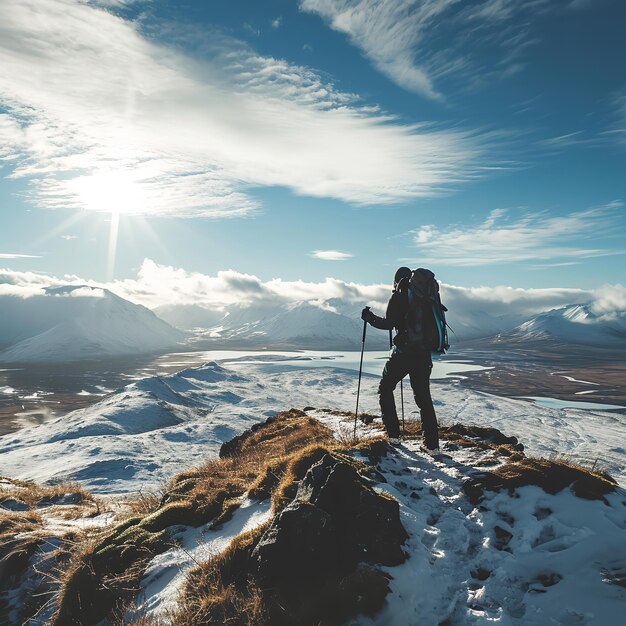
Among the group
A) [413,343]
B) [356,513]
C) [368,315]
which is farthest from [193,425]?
[356,513]

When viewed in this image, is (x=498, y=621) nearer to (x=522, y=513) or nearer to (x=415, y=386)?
(x=522, y=513)

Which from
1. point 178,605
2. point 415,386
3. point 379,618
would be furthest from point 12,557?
point 415,386

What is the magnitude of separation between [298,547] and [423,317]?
545cm

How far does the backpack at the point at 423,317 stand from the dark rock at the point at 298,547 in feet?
15.4

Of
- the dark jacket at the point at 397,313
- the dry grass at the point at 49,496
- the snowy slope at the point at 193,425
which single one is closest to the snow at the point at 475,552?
the dark jacket at the point at 397,313

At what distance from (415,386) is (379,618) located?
536 cm

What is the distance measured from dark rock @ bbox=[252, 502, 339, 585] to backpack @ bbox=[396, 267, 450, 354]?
468cm

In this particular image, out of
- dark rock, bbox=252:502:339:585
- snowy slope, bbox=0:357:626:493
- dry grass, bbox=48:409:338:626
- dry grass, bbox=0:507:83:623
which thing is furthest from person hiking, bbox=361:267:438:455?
snowy slope, bbox=0:357:626:493

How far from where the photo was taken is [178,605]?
4.64 metres

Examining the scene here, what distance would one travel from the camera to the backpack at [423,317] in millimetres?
8797

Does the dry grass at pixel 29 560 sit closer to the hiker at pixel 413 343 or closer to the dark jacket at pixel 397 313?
the hiker at pixel 413 343

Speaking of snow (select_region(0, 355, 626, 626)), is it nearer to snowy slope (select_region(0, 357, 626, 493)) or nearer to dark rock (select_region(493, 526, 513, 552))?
dark rock (select_region(493, 526, 513, 552))

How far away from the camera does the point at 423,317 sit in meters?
8.82

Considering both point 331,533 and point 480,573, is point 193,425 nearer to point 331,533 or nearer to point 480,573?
point 331,533
